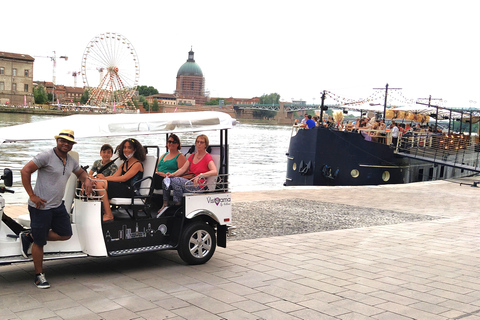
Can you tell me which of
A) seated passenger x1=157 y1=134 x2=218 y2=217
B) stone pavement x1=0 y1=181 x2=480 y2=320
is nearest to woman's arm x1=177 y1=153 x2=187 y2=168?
seated passenger x1=157 y1=134 x2=218 y2=217

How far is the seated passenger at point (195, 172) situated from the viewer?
7.31 metres

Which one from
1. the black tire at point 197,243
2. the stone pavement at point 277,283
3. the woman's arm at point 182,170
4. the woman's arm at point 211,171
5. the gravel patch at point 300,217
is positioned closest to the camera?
the stone pavement at point 277,283

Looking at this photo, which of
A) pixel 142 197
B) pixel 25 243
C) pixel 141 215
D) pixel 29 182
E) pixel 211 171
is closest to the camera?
pixel 29 182

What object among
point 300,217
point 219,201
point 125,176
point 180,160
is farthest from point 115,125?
point 300,217

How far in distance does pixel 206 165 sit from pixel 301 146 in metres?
18.3

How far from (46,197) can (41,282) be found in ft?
3.01

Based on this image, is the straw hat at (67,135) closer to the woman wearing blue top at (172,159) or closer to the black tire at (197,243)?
the woman wearing blue top at (172,159)

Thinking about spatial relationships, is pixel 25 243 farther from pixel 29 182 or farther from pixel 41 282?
pixel 29 182

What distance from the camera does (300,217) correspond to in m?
12.1

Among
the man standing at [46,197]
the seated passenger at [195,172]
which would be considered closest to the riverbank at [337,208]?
the seated passenger at [195,172]

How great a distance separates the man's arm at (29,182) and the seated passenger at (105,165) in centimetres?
138

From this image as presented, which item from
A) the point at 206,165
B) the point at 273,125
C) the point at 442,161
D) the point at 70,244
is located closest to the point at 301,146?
the point at 442,161

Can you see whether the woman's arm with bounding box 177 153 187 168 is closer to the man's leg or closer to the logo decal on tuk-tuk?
the logo decal on tuk-tuk

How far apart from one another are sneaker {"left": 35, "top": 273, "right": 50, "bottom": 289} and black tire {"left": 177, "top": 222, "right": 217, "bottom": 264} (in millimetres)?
1793
